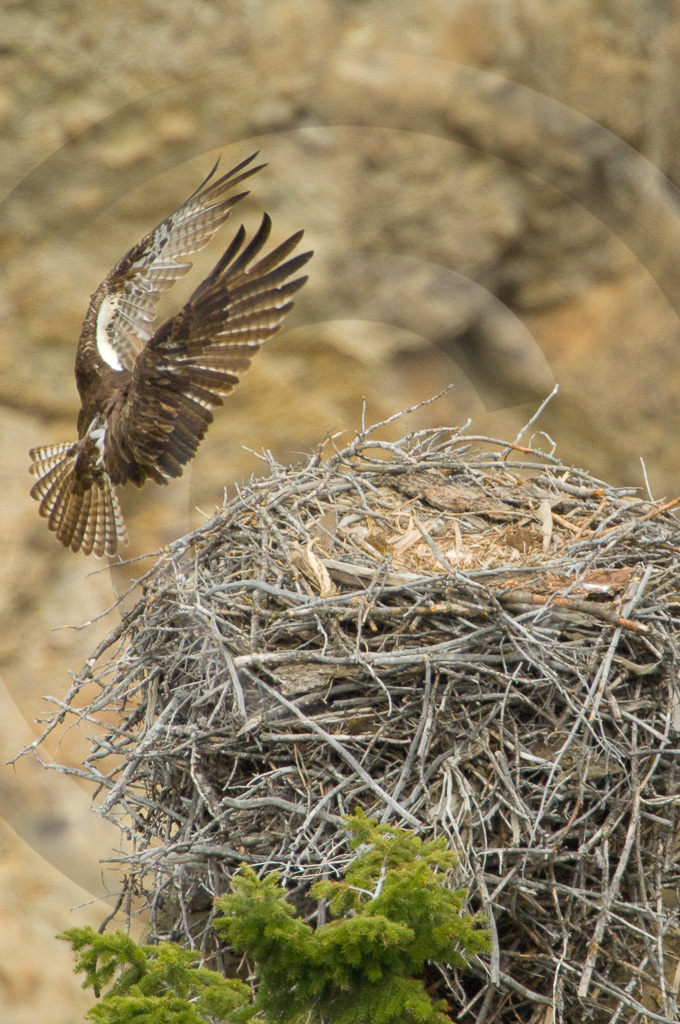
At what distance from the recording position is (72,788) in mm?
3730

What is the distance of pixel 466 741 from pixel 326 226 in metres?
2.31

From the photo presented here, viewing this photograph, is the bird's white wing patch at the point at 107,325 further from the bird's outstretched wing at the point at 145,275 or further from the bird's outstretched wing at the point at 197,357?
the bird's outstretched wing at the point at 197,357

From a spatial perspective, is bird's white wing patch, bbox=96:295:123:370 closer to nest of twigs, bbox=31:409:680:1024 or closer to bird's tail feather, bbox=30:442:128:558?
bird's tail feather, bbox=30:442:128:558

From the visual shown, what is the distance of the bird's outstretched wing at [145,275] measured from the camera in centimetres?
323

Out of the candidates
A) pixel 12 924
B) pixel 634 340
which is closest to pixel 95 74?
pixel 634 340

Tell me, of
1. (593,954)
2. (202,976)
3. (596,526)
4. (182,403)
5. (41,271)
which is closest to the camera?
(202,976)

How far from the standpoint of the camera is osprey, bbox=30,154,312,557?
283cm

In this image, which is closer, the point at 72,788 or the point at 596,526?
the point at 596,526

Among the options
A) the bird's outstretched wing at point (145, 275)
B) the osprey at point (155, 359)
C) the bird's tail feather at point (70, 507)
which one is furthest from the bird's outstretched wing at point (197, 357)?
the bird's tail feather at point (70, 507)

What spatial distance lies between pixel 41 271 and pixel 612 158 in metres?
2.16

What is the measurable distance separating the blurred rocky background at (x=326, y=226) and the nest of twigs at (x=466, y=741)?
4.63 feet

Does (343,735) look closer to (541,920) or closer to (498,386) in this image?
(541,920)

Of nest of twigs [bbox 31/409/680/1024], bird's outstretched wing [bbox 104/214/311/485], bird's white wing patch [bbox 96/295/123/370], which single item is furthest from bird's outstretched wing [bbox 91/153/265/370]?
nest of twigs [bbox 31/409/680/1024]

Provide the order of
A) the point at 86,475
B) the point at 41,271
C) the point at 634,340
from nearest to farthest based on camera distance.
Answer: the point at 86,475
the point at 41,271
the point at 634,340
